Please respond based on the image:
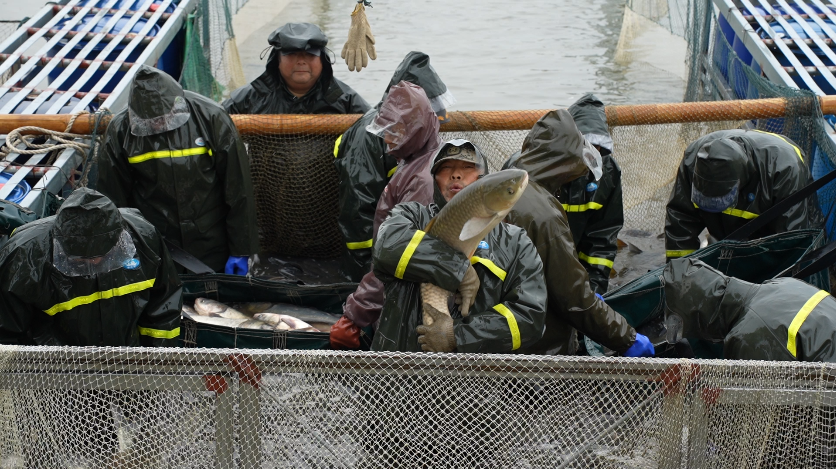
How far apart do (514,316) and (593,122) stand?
263cm

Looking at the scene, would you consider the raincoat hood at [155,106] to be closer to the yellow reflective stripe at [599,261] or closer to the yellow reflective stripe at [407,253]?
the yellow reflective stripe at [407,253]

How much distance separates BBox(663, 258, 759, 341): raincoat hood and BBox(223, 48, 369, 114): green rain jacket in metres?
3.63

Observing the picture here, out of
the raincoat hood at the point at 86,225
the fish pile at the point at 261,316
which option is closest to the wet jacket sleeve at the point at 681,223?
the fish pile at the point at 261,316

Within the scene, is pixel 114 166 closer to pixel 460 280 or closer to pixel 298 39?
pixel 298 39

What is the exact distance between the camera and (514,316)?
373cm

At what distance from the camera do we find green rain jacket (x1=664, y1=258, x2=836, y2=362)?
3.52 meters

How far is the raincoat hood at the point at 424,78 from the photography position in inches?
241

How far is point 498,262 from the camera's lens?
3820 mm

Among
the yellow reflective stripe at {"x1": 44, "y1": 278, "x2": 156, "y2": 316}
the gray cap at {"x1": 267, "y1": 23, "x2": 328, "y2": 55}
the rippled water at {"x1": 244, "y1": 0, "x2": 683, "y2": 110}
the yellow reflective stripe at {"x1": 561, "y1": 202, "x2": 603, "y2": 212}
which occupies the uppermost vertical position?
the gray cap at {"x1": 267, "y1": 23, "x2": 328, "y2": 55}

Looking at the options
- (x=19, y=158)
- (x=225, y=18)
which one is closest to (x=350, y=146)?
(x=19, y=158)

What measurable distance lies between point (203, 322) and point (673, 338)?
2.71m

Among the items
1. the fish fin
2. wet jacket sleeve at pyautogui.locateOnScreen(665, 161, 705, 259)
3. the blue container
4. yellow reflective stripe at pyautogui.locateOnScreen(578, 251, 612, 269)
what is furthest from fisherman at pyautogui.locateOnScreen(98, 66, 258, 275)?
wet jacket sleeve at pyautogui.locateOnScreen(665, 161, 705, 259)

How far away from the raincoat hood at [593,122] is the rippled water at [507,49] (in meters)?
8.00

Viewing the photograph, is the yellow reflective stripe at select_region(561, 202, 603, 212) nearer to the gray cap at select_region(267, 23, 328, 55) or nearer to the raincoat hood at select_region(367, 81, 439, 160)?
the raincoat hood at select_region(367, 81, 439, 160)
